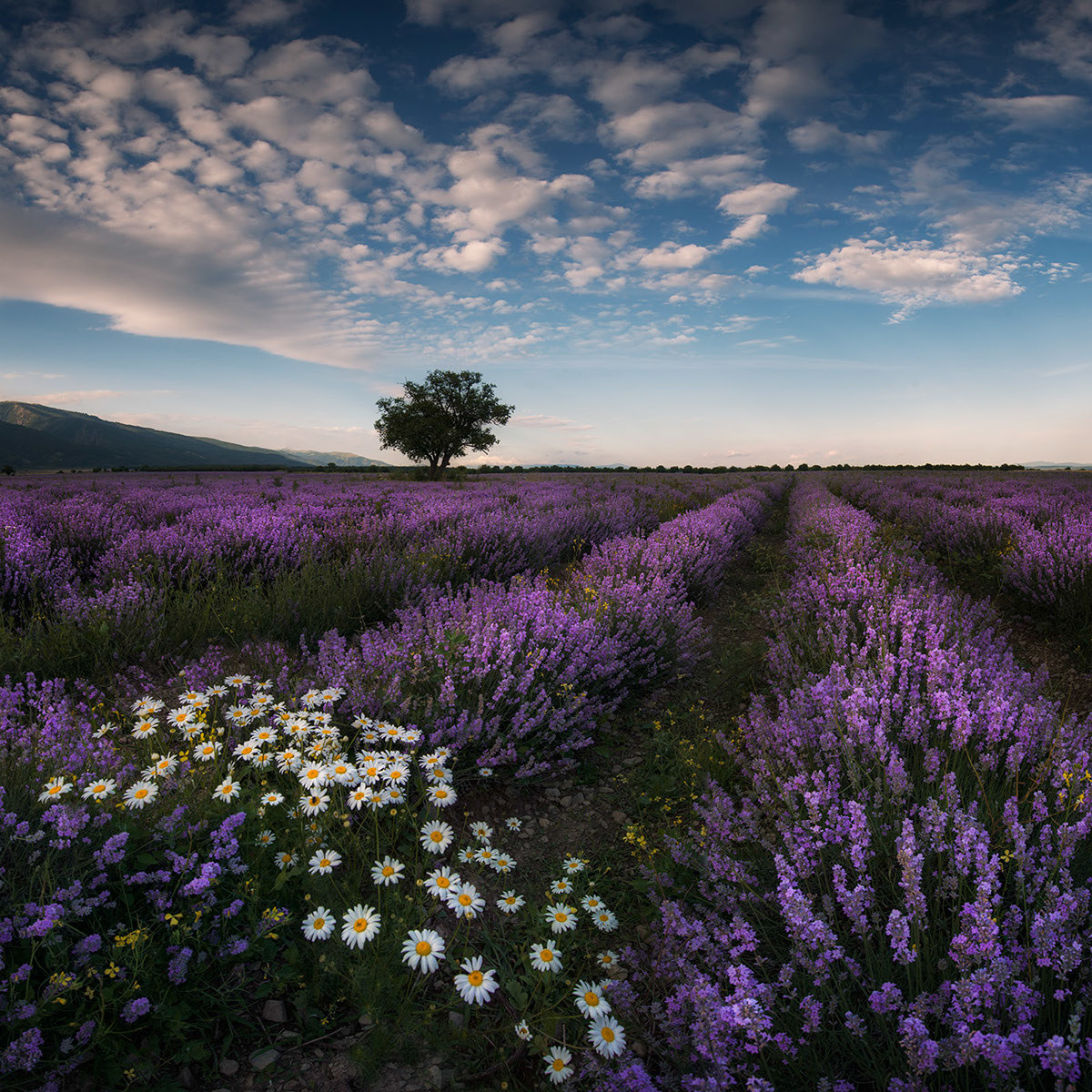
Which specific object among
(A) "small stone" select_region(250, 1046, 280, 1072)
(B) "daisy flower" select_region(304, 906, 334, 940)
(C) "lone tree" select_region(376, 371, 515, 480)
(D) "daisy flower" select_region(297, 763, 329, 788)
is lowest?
(A) "small stone" select_region(250, 1046, 280, 1072)

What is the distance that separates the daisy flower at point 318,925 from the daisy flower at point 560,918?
2.07 feet

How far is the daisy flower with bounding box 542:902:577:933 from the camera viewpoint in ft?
5.61

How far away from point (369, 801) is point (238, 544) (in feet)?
13.7

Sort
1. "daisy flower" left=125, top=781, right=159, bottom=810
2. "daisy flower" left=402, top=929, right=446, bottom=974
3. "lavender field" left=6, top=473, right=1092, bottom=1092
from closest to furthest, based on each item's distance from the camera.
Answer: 1. "lavender field" left=6, top=473, right=1092, bottom=1092
2. "daisy flower" left=402, top=929, right=446, bottom=974
3. "daisy flower" left=125, top=781, right=159, bottom=810

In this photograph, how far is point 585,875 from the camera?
7.13ft

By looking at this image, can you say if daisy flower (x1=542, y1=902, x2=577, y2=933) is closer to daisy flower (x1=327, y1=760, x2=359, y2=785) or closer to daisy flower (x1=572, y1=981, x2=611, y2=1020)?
daisy flower (x1=572, y1=981, x2=611, y2=1020)

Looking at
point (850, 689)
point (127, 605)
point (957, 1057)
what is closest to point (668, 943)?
point (957, 1057)

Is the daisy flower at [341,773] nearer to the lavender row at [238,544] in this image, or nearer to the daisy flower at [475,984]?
the daisy flower at [475,984]

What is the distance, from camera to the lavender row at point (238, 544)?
13.9 feet

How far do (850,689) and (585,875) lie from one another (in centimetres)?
133

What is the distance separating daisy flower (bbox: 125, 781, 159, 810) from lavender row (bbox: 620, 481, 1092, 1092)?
157cm

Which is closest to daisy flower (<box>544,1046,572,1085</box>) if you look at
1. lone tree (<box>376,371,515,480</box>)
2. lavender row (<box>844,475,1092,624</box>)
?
lavender row (<box>844,475,1092,624</box>)

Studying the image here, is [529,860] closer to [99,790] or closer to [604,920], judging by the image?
[604,920]

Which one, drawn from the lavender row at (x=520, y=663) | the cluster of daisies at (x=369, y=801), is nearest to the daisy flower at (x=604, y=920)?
the cluster of daisies at (x=369, y=801)
